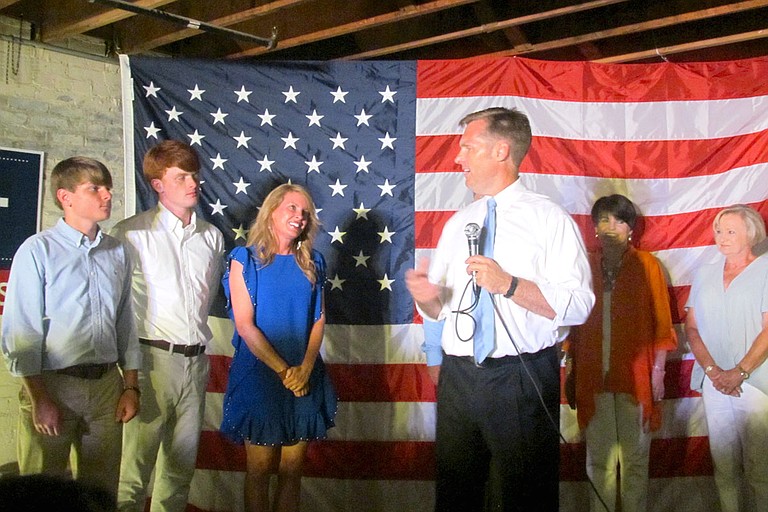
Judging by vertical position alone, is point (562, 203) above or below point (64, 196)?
above

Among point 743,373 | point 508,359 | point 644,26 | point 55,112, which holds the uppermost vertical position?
point 644,26

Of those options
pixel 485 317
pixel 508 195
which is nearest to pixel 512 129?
pixel 508 195

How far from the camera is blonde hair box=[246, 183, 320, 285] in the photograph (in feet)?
10.7

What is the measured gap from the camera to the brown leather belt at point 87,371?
2812 millimetres

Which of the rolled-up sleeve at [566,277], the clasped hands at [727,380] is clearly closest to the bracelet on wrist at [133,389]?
the rolled-up sleeve at [566,277]

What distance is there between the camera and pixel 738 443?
11.3ft

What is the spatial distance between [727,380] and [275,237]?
7.19 ft

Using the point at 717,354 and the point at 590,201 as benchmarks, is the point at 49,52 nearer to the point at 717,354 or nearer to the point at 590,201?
the point at 590,201

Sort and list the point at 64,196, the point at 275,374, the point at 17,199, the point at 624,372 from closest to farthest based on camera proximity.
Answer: the point at 64,196 → the point at 275,374 → the point at 624,372 → the point at 17,199

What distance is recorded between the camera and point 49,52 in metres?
3.85

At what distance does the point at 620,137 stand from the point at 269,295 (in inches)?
76.2

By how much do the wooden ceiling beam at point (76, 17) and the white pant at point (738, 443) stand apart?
3243 mm

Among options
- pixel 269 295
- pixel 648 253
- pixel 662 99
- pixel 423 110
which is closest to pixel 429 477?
pixel 269 295

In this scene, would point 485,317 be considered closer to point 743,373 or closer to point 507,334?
point 507,334
